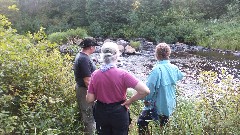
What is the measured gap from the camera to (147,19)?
25.5 meters

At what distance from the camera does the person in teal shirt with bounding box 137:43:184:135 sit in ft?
14.2

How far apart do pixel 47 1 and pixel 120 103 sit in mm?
30354

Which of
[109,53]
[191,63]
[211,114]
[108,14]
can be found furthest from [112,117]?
[108,14]

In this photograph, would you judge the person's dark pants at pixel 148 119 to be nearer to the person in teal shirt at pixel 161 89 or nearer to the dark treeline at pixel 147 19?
the person in teal shirt at pixel 161 89

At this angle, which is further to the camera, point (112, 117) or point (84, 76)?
point (84, 76)

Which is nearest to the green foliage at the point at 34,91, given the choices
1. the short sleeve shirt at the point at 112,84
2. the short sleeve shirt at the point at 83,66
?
the short sleeve shirt at the point at 83,66

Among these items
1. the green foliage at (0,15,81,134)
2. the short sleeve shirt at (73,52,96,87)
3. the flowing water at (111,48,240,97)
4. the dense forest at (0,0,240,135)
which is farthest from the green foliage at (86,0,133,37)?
the short sleeve shirt at (73,52,96,87)

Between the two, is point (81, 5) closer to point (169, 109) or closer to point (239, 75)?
point (239, 75)

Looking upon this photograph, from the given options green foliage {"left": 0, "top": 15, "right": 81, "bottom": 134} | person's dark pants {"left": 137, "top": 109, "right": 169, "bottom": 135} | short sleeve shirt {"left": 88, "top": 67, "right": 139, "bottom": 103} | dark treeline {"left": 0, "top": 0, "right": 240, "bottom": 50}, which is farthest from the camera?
dark treeline {"left": 0, "top": 0, "right": 240, "bottom": 50}

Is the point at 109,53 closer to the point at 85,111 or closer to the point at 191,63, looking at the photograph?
the point at 85,111

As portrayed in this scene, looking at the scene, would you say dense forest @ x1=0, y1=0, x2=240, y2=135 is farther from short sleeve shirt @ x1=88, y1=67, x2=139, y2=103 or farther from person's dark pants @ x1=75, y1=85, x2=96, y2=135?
short sleeve shirt @ x1=88, y1=67, x2=139, y2=103

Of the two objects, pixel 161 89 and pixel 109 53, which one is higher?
pixel 109 53

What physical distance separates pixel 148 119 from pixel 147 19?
21.5 metres

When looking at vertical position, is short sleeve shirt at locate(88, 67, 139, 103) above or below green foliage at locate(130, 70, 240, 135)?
above
